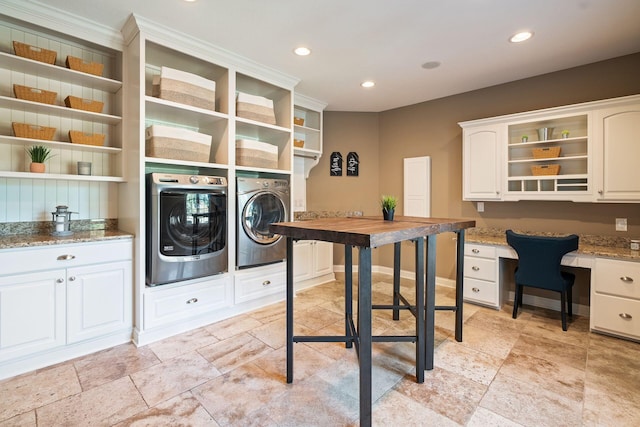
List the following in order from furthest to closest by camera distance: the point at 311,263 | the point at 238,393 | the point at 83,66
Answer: the point at 311,263 < the point at 83,66 < the point at 238,393

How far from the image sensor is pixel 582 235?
127 inches

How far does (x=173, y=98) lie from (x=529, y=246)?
3559mm

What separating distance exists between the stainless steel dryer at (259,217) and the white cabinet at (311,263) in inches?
19.1

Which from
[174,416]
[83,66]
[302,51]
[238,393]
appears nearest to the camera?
[174,416]

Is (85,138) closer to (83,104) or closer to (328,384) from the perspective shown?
(83,104)

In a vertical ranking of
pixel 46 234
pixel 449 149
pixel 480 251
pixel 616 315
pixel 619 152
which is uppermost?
pixel 449 149

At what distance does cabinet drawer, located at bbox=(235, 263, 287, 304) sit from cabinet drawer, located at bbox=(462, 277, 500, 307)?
2.13 meters

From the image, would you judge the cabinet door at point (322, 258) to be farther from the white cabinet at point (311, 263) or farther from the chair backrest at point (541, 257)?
the chair backrest at point (541, 257)

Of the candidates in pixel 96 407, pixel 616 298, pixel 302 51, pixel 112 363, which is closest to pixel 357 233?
pixel 96 407

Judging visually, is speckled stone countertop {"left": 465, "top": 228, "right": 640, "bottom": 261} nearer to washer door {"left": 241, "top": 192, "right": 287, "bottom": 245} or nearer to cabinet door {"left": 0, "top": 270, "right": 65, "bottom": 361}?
washer door {"left": 241, "top": 192, "right": 287, "bottom": 245}

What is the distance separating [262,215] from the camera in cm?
335

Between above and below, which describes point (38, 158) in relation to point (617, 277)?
above

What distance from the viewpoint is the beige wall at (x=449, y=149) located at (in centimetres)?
315

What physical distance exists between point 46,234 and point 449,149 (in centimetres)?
457
